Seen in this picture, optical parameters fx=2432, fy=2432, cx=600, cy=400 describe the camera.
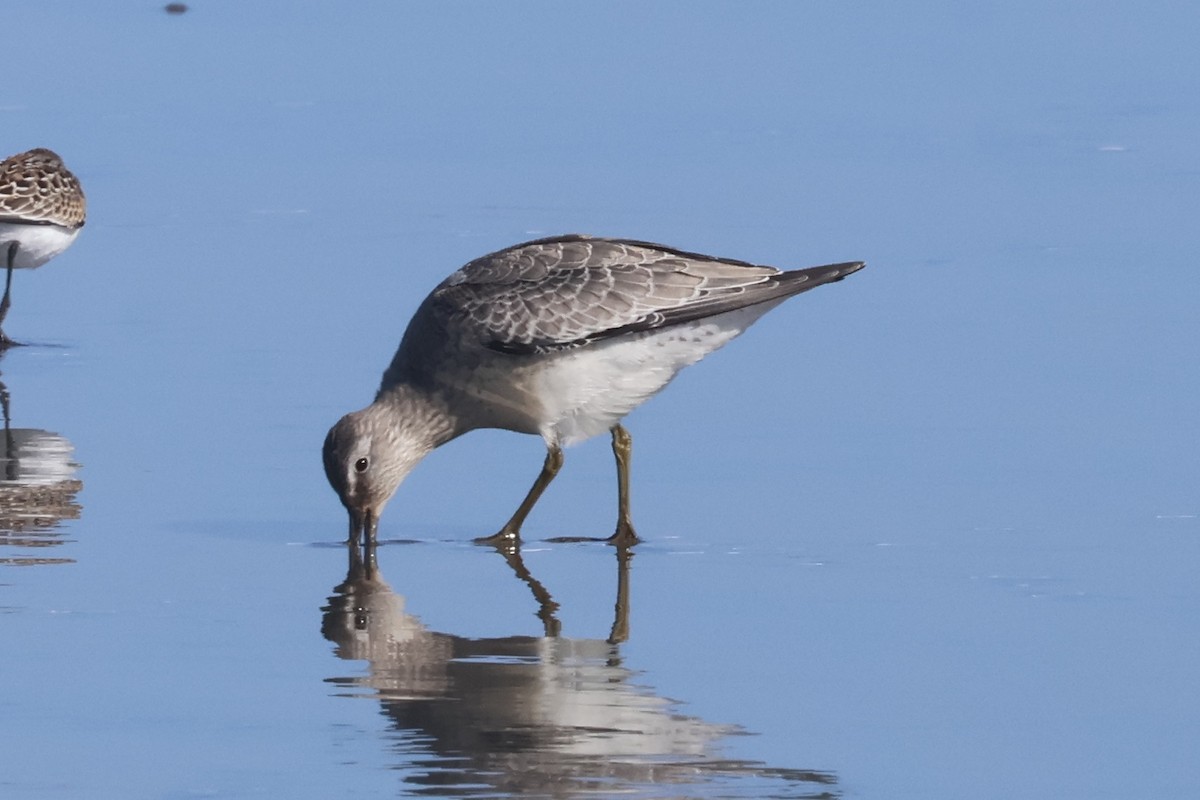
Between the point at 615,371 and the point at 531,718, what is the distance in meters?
2.92

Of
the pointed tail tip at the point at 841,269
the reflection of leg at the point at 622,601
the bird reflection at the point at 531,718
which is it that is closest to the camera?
the bird reflection at the point at 531,718

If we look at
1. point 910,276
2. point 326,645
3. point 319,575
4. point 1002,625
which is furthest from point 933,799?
point 910,276

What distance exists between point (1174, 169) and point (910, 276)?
3092 millimetres

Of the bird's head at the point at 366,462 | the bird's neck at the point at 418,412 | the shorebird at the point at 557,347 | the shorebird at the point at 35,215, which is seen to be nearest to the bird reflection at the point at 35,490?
the bird's head at the point at 366,462

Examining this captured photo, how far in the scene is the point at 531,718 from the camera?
268 inches

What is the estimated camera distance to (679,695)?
7.02 m

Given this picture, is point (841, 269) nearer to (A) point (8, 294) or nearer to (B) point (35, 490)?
(B) point (35, 490)

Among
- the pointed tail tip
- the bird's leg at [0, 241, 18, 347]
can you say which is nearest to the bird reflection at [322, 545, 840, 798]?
the pointed tail tip

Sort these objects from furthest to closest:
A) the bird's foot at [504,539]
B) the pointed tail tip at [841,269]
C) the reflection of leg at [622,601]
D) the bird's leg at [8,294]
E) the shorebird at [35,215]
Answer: the shorebird at [35,215]
the bird's leg at [8,294]
the pointed tail tip at [841,269]
the bird's foot at [504,539]
the reflection of leg at [622,601]

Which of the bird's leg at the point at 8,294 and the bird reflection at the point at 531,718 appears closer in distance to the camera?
the bird reflection at the point at 531,718

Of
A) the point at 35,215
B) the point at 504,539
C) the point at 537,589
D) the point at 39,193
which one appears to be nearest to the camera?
the point at 537,589

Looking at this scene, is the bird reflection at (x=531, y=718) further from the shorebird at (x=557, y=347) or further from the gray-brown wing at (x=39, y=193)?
the gray-brown wing at (x=39, y=193)

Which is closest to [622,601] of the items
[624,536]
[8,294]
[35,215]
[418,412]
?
[624,536]

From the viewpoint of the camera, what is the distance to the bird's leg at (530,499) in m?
9.06
